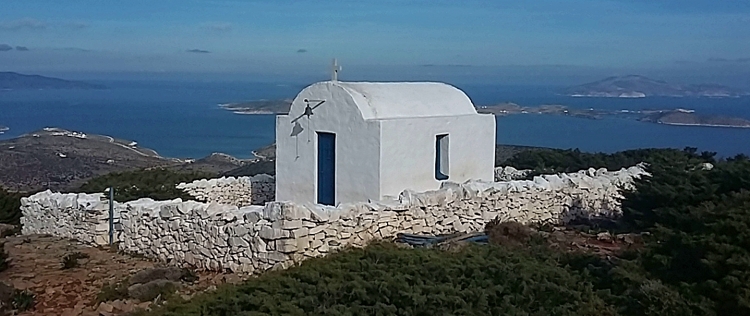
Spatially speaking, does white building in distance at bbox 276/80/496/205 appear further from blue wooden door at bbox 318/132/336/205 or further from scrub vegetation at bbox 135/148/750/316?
scrub vegetation at bbox 135/148/750/316

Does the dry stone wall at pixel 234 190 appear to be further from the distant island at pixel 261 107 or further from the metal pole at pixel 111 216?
the distant island at pixel 261 107

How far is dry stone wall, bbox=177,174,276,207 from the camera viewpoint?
1608 cm

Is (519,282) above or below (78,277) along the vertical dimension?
above

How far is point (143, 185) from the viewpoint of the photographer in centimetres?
1633

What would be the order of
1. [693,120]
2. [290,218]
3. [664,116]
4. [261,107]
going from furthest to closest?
1. [261,107]
2. [664,116]
3. [693,120]
4. [290,218]

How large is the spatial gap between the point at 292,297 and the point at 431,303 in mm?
1311

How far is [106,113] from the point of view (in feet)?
399

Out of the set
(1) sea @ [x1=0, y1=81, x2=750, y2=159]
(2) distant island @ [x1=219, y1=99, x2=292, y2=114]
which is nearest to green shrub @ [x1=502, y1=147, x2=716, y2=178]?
(1) sea @ [x1=0, y1=81, x2=750, y2=159]

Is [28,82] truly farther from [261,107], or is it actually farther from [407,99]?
[407,99]

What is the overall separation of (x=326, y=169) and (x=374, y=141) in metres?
1.43

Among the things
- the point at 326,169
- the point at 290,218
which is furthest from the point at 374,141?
the point at 290,218

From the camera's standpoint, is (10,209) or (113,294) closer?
(113,294)

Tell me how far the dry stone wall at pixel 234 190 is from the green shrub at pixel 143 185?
17.0 inches

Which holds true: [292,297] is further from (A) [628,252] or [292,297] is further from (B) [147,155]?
(B) [147,155]
